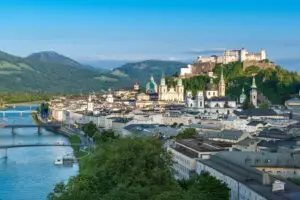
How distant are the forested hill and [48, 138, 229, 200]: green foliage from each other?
3622 centimetres

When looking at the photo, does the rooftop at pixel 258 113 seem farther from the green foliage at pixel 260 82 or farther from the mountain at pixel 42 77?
the mountain at pixel 42 77

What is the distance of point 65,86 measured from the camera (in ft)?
488

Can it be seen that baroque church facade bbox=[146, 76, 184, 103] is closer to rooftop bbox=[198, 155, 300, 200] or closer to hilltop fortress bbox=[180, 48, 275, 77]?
hilltop fortress bbox=[180, 48, 275, 77]

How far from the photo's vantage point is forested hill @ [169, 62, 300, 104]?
173ft

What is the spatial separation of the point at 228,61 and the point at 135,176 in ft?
147

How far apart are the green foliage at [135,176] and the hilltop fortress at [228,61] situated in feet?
135

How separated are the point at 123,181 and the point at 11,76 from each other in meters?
133

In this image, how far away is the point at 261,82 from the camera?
53.8 m

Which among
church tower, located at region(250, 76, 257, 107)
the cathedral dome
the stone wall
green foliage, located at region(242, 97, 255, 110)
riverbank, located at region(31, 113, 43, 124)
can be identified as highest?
the stone wall

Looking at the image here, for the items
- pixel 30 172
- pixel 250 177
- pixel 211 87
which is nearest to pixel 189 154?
pixel 250 177

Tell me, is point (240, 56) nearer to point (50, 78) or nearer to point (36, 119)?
point (36, 119)

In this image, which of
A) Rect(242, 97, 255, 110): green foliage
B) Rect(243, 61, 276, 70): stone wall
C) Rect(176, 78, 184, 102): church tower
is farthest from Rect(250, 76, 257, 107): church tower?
Rect(176, 78, 184, 102): church tower

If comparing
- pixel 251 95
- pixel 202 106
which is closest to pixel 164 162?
pixel 202 106

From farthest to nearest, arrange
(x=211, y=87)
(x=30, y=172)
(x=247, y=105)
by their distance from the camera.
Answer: (x=211, y=87), (x=247, y=105), (x=30, y=172)
